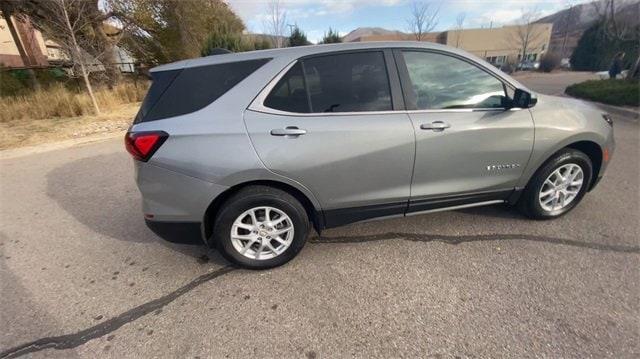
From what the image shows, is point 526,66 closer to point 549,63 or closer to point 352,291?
point 549,63

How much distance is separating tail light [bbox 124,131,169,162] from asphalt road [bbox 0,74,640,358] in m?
1.04

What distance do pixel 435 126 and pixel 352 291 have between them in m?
1.48

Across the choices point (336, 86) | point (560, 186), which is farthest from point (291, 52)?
point (560, 186)

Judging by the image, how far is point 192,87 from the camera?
247cm

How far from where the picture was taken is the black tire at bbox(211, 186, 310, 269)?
2490 millimetres

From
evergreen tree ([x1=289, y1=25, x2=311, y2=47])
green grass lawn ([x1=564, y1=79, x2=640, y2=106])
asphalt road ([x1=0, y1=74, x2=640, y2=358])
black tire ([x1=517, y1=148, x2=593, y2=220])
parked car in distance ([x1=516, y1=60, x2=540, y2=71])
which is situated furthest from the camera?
parked car in distance ([x1=516, y1=60, x2=540, y2=71])

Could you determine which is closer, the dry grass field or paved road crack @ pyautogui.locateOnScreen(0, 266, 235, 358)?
paved road crack @ pyautogui.locateOnScreen(0, 266, 235, 358)

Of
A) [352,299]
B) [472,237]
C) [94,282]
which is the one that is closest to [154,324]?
[94,282]

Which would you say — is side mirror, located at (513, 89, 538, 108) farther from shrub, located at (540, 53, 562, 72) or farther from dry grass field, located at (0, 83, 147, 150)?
shrub, located at (540, 53, 562, 72)

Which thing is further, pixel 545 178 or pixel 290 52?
pixel 545 178

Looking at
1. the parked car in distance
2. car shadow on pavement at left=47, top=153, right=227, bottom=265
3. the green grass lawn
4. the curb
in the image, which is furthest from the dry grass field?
the parked car in distance

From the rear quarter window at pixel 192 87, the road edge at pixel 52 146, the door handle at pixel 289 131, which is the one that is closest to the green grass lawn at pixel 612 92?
the door handle at pixel 289 131

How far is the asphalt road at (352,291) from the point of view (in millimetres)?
2010

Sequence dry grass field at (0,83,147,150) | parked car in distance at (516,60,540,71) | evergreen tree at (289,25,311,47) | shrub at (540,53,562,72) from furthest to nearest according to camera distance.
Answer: parked car in distance at (516,60,540,71)
shrub at (540,53,562,72)
evergreen tree at (289,25,311,47)
dry grass field at (0,83,147,150)
